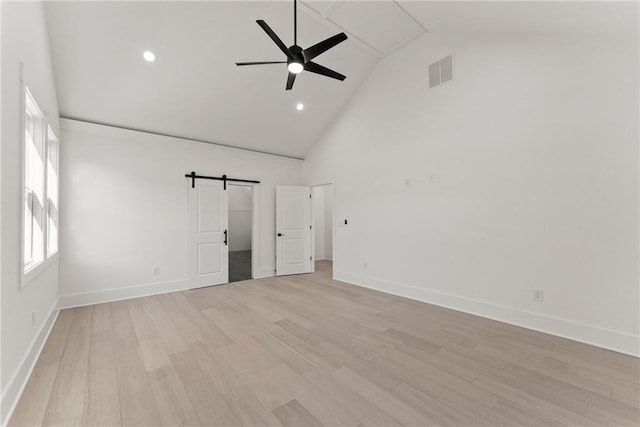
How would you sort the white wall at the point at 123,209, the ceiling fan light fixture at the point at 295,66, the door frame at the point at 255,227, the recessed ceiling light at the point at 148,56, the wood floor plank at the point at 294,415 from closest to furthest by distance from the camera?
the wood floor plank at the point at 294,415 < the ceiling fan light fixture at the point at 295,66 < the recessed ceiling light at the point at 148,56 < the white wall at the point at 123,209 < the door frame at the point at 255,227

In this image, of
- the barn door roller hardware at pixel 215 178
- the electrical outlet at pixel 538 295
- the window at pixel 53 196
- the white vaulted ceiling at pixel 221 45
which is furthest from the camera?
the barn door roller hardware at pixel 215 178

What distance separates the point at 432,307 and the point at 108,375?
12.7 feet

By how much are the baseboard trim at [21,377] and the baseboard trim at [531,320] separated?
4398 millimetres

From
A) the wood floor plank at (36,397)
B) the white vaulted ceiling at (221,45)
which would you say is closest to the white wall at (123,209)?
the white vaulted ceiling at (221,45)

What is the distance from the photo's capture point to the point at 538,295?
310 centimetres

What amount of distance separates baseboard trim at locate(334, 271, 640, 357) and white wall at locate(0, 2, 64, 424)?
174 inches

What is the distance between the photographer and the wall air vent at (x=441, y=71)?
3.86 metres

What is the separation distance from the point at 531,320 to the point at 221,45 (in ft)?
17.6

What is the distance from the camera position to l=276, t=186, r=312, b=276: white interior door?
6.10 metres

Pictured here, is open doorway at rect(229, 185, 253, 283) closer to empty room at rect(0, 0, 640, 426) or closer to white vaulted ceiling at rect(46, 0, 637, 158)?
empty room at rect(0, 0, 640, 426)

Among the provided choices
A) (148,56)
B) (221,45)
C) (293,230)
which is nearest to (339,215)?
(293,230)

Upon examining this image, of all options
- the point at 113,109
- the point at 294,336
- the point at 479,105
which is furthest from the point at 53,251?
the point at 479,105

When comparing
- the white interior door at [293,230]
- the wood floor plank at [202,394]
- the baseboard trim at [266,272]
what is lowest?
the wood floor plank at [202,394]

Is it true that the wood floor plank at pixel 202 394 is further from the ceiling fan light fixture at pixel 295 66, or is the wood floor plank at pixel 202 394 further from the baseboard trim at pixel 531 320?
the baseboard trim at pixel 531 320
